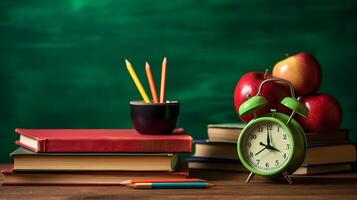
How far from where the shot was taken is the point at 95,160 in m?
1.38

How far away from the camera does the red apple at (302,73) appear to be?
1.59 m

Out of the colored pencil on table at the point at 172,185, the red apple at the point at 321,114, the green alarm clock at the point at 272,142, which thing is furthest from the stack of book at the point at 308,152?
the colored pencil on table at the point at 172,185

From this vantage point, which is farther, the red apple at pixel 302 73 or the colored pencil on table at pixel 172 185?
the red apple at pixel 302 73

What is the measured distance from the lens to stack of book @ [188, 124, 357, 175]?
1531 millimetres

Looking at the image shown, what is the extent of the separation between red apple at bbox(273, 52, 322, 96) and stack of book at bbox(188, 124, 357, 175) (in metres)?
0.12

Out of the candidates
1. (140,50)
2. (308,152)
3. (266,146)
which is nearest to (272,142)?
(266,146)

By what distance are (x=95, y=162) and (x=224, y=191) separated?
10.7 inches

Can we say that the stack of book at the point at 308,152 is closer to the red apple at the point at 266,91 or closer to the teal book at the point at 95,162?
the red apple at the point at 266,91

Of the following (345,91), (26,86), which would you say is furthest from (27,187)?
(345,91)

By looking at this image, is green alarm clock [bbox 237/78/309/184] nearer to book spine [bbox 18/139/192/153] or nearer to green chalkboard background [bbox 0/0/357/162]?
book spine [bbox 18/139/192/153]

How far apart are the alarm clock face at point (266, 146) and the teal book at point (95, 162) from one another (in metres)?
0.17

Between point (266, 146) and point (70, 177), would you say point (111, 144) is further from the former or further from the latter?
point (266, 146)

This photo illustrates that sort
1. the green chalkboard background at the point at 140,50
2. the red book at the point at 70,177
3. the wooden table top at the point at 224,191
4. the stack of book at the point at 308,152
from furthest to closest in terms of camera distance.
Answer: the green chalkboard background at the point at 140,50 → the stack of book at the point at 308,152 → the red book at the point at 70,177 → the wooden table top at the point at 224,191

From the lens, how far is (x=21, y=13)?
1.75 m
